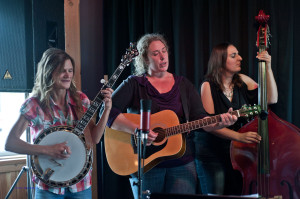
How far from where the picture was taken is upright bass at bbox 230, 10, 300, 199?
77.4 inches

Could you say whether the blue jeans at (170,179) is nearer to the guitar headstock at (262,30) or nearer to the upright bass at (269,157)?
the upright bass at (269,157)

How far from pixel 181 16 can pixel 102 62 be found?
107 centimetres

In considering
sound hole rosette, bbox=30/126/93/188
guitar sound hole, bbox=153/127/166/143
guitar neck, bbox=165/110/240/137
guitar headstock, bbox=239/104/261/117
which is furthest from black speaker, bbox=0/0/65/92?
guitar headstock, bbox=239/104/261/117

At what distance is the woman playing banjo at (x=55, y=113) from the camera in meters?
1.90

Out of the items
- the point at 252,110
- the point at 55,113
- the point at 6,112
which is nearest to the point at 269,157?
the point at 252,110

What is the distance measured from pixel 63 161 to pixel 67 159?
0.03m

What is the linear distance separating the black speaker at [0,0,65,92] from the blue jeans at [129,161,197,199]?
3.84ft

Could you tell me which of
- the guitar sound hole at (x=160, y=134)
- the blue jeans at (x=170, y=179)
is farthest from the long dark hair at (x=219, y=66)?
the blue jeans at (x=170, y=179)

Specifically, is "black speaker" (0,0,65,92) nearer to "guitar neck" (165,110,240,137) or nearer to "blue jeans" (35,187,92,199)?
"blue jeans" (35,187,92,199)

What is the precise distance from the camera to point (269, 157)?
205 cm

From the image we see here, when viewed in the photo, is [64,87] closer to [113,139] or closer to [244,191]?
[113,139]

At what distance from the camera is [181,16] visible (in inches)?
118

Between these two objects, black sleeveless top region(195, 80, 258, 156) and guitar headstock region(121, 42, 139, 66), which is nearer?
guitar headstock region(121, 42, 139, 66)

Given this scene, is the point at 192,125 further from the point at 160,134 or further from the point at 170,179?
the point at 170,179
